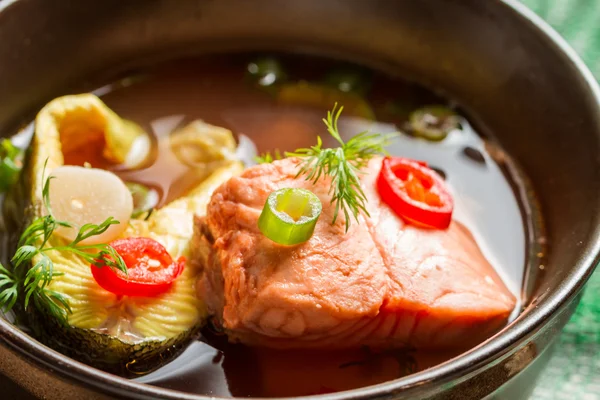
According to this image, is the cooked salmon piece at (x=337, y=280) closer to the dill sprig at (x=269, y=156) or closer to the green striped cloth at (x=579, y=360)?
the dill sprig at (x=269, y=156)

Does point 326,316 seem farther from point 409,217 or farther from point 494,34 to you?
point 494,34

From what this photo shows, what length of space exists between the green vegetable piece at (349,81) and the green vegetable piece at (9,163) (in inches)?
47.3

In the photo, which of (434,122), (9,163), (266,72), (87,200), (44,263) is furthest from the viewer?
(266,72)

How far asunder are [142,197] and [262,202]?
0.58 m

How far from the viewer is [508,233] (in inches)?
98.7

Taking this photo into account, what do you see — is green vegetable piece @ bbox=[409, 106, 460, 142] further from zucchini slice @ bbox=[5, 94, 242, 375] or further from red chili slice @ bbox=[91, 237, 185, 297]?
red chili slice @ bbox=[91, 237, 185, 297]

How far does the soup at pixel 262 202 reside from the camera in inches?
79.4

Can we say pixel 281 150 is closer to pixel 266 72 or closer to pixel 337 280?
pixel 266 72

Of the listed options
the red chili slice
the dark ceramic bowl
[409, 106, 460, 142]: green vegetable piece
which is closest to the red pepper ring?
the dark ceramic bowl

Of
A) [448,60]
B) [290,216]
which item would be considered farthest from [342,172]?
[448,60]

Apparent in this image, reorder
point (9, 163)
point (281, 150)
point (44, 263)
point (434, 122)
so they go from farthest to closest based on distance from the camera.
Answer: point (434, 122) → point (281, 150) → point (9, 163) → point (44, 263)

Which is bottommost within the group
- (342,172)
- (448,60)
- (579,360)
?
(579,360)

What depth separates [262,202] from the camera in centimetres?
207

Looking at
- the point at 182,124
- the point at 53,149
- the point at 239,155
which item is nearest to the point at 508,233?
the point at 239,155
